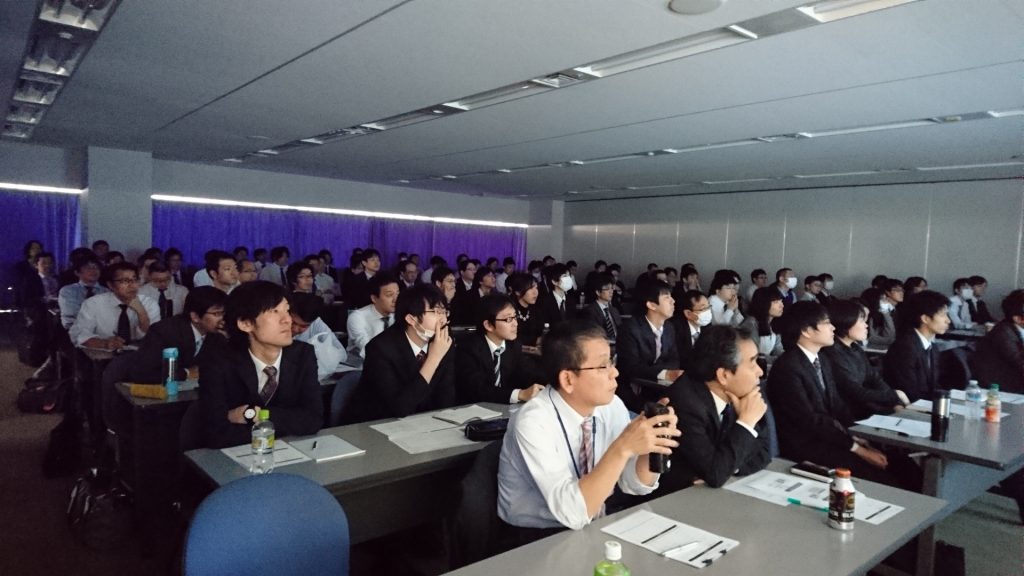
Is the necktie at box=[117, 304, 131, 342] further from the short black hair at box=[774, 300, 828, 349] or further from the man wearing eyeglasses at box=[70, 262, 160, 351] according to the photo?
the short black hair at box=[774, 300, 828, 349]

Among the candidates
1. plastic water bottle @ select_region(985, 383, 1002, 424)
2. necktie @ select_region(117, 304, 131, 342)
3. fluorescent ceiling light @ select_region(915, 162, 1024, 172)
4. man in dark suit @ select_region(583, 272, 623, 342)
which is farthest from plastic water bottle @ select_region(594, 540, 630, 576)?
fluorescent ceiling light @ select_region(915, 162, 1024, 172)

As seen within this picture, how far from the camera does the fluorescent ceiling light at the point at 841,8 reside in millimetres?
3060

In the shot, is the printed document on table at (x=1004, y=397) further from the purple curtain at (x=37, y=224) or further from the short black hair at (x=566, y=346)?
the purple curtain at (x=37, y=224)

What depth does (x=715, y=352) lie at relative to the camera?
2.56 meters

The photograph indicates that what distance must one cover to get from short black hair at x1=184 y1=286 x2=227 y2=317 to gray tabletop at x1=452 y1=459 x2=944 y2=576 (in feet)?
10.8

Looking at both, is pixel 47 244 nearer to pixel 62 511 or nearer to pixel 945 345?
pixel 62 511

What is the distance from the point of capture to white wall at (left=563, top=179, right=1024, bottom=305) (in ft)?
32.2

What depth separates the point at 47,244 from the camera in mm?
10023

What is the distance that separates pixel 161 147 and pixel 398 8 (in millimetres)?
6984

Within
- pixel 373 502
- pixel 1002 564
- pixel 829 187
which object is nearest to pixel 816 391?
pixel 1002 564

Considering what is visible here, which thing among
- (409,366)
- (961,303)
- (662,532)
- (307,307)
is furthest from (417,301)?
(961,303)

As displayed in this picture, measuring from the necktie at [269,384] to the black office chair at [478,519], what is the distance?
4.49ft

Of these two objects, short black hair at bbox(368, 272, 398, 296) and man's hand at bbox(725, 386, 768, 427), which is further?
short black hair at bbox(368, 272, 398, 296)

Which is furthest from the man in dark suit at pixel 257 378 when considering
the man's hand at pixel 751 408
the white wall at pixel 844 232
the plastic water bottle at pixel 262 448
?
the white wall at pixel 844 232
